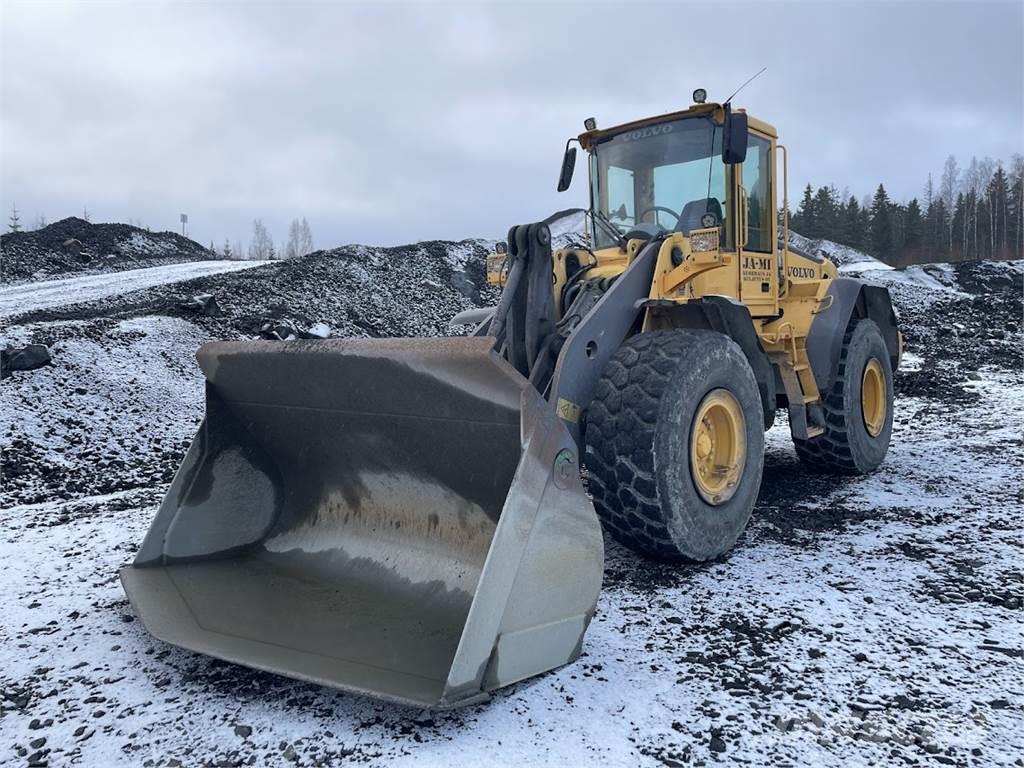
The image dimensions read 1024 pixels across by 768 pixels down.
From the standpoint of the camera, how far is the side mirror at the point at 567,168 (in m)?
5.32

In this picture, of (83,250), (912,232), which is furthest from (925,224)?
(83,250)

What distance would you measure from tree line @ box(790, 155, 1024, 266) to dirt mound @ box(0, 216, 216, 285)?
36.1 meters

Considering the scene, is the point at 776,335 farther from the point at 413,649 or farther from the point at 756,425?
the point at 413,649

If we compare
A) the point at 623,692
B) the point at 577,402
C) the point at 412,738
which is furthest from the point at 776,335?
the point at 412,738

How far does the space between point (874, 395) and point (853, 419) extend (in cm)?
A: 88

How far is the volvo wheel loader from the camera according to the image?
2.77 meters

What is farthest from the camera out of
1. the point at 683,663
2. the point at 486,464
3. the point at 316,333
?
the point at 316,333

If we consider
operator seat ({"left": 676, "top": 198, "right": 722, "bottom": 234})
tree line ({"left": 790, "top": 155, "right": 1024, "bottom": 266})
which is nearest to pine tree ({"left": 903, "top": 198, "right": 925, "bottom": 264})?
tree line ({"left": 790, "top": 155, "right": 1024, "bottom": 266})

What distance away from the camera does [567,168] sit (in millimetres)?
5355

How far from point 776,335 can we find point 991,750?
11.1 ft

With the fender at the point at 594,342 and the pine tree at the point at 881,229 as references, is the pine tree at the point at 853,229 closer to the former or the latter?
the pine tree at the point at 881,229

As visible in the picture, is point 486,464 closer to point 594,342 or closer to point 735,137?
point 594,342

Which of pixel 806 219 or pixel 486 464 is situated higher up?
pixel 806 219

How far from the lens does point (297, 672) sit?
8.79 ft
